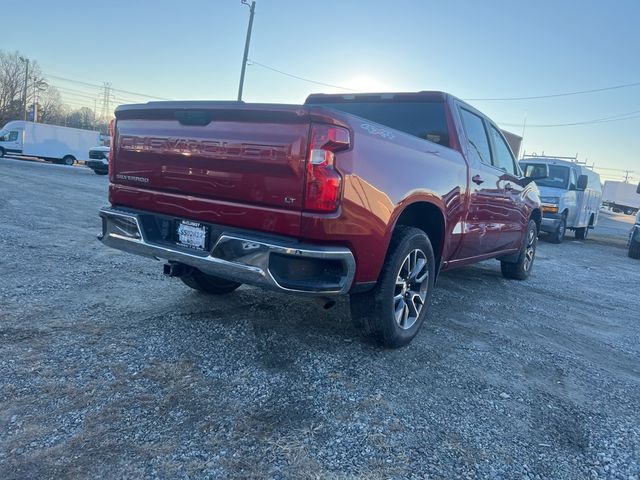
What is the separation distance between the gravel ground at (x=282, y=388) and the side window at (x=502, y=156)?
1695 mm

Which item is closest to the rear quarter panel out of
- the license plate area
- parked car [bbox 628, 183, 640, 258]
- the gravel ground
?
the license plate area

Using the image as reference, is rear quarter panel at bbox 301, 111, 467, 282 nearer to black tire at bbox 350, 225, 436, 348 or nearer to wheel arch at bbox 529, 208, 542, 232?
black tire at bbox 350, 225, 436, 348

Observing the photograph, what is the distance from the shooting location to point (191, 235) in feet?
10.5

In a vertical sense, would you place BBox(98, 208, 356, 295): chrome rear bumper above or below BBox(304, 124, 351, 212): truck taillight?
below

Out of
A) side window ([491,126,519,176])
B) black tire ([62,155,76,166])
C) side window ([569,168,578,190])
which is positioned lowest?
black tire ([62,155,76,166])

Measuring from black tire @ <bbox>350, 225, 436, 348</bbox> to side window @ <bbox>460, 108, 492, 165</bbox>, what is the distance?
1527mm

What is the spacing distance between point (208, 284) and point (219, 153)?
5.78 ft

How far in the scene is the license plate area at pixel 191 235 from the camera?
313 centimetres

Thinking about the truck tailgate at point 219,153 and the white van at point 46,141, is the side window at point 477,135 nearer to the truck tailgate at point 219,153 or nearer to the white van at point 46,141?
the truck tailgate at point 219,153

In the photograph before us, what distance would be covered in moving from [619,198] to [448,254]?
56489 millimetres

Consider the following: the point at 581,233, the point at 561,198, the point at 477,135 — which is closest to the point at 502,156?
the point at 477,135

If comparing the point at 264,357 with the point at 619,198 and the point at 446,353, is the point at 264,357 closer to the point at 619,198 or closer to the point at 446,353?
the point at 446,353

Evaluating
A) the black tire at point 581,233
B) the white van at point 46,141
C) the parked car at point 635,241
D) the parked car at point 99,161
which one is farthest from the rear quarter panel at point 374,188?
the white van at point 46,141

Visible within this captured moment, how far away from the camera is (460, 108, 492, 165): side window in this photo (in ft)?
15.4
